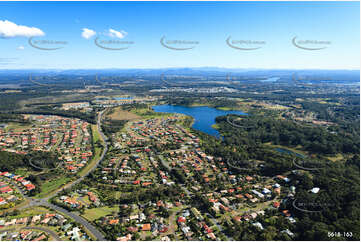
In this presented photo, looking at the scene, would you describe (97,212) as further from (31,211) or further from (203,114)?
(203,114)

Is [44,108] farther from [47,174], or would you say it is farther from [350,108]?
[350,108]

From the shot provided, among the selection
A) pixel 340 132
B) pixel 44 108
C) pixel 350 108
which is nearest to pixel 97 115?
pixel 44 108

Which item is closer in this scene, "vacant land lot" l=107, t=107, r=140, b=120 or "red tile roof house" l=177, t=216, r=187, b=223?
"red tile roof house" l=177, t=216, r=187, b=223

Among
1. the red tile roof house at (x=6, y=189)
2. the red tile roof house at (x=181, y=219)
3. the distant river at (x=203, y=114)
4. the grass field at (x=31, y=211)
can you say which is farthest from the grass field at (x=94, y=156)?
the distant river at (x=203, y=114)

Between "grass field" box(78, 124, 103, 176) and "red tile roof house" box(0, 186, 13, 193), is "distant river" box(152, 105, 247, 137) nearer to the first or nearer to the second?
"grass field" box(78, 124, 103, 176)

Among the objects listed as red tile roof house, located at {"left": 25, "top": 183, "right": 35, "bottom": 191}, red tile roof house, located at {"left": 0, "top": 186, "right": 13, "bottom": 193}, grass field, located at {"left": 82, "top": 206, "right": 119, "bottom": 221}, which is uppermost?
red tile roof house, located at {"left": 0, "top": 186, "right": 13, "bottom": 193}

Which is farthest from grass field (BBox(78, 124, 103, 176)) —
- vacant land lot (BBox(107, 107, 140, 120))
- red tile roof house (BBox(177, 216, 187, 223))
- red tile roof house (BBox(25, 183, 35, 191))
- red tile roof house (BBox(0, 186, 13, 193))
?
red tile roof house (BBox(177, 216, 187, 223))

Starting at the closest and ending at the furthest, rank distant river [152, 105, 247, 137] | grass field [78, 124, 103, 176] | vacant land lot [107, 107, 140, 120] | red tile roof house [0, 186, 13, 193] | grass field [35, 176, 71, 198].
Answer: red tile roof house [0, 186, 13, 193]
grass field [35, 176, 71, 198]
grass field [78, 124, 103, 176]
distant river [152, 105, 247, 137]
vacant land lot [107, 107, 140, 120]

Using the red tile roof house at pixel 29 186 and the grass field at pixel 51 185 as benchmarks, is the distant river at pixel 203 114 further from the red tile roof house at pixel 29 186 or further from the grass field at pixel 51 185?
the red tile roof house at pixel 29 186
